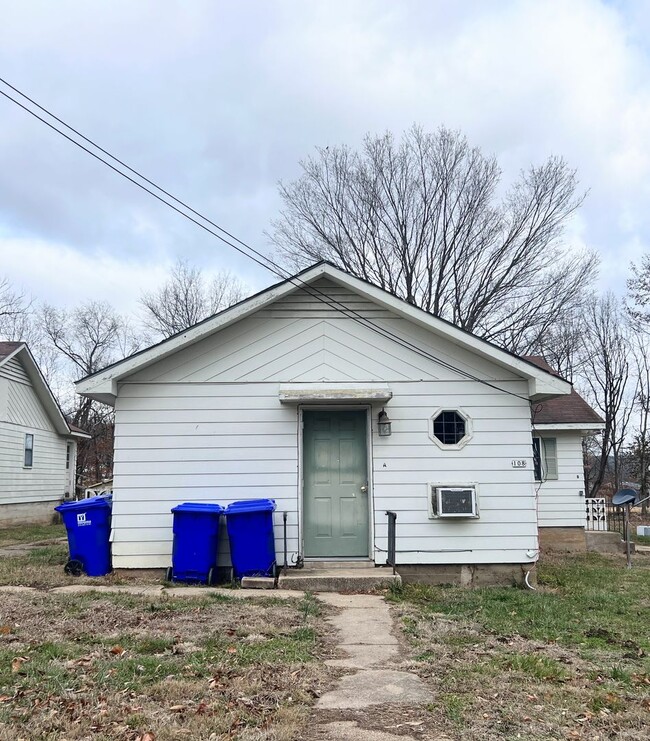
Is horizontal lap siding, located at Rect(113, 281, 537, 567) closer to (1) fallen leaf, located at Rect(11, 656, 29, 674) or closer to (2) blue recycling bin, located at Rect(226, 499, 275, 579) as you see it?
(2) blue recycling bin, located at Rect(226, 499, 275, 579)

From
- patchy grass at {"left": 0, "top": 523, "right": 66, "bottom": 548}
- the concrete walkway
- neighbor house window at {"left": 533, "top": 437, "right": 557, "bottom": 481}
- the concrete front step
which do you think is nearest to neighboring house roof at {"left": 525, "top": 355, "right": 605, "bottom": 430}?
neighbor house window at {"left": 533, "top": 437, "right": 557, "bottom": 481}

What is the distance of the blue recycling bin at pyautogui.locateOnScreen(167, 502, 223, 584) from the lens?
8570mm

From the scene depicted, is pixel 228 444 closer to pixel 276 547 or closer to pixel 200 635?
pixel 276 547

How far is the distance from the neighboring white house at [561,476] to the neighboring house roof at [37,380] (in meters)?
14.6

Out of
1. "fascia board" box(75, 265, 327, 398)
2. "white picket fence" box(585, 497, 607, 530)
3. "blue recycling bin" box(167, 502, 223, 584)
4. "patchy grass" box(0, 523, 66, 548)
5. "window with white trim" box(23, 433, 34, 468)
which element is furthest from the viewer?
"window with white trim" box(23, 433, 34, 468)

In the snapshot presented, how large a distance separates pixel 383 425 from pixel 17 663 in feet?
18.1

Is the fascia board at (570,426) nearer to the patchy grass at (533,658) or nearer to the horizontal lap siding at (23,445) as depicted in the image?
the patchy grass at (533,658)

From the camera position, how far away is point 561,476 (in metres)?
15.9

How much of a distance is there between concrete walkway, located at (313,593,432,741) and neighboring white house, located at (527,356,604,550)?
32.3 feet

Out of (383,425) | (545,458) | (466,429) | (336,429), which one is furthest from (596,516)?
(336,429)

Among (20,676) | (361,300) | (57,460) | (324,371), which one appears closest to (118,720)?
(20,676)

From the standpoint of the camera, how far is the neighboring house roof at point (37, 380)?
19438 mm

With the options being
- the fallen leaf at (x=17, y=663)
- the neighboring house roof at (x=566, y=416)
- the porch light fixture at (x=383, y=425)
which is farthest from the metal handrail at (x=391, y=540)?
the neighboring house roof at (x=566, y=416)

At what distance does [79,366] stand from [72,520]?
114ft
